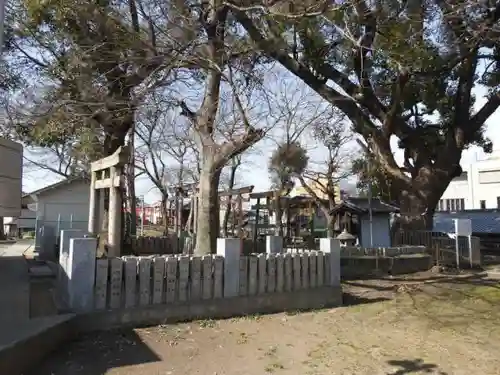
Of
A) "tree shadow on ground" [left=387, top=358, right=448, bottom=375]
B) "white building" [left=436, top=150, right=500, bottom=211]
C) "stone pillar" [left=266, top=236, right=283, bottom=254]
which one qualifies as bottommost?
"tree shadow on ground" [left=387, top=358, right=448, bottom=375]

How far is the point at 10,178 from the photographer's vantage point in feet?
11.3

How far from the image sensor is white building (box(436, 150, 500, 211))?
46031 millimetres

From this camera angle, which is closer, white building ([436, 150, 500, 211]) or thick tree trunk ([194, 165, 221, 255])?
thick tree trunk ([194, 165, 221, 255])

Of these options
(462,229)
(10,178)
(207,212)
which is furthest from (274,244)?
(462,229)

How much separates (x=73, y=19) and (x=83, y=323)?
782cm

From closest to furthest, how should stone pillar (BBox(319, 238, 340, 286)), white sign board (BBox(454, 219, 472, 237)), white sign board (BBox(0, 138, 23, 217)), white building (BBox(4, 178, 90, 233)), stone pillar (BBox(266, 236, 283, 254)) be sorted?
white sign board (BBox(0, 138, 23, 217))
stone pillar (BBox(319, 238, 340, 286))
stone pillar (BBox(266, 236, 283, 254))
white sign board (BBox(454, 219, 472, 237))
white building (BBox(4, 178, 90, 233))

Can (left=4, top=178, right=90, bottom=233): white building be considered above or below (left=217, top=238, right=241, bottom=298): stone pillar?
above

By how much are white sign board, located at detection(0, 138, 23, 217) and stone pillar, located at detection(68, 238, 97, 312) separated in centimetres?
293

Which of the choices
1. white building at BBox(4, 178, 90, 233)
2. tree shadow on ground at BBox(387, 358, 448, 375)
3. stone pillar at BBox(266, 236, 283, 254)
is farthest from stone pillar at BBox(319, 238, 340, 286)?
white building at BBox(4, 178, 90, 233)

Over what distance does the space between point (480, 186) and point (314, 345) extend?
46063 mm

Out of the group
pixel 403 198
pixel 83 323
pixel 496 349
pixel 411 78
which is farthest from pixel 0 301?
pixel 403 198

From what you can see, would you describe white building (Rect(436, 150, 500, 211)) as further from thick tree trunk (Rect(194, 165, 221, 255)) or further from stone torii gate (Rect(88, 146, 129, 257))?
thick tree trunk (Rect(194, 165, 221, 255))

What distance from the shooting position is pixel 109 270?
6.77 meters

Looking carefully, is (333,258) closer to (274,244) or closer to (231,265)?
(274,244)
